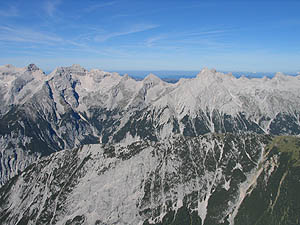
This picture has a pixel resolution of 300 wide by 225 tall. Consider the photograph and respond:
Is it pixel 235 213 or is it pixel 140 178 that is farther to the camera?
pixel 140 178

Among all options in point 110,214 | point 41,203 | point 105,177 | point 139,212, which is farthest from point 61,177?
point 139,212

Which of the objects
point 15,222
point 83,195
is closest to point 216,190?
point 83,195

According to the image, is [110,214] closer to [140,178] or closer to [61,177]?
[140,178]

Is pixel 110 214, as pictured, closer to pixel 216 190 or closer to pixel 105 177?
pixel 105 177

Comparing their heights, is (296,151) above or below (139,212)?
above

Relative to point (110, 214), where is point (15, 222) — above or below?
below

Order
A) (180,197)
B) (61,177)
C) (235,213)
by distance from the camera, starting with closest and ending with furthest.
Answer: (235,213) < (180,197) < (61,177)

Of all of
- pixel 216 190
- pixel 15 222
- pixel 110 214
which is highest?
pixel 216 190

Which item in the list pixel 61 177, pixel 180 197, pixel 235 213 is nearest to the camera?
pixel 235 213

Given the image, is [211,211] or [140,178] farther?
[140,178]
